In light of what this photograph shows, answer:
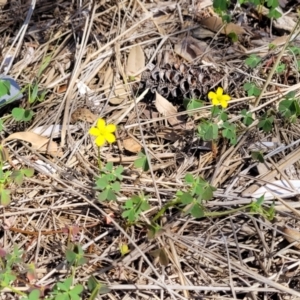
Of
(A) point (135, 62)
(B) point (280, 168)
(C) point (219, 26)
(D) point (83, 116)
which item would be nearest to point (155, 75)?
(A) point (135, 62)

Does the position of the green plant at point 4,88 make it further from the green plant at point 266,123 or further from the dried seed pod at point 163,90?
the green plant at point 266,123

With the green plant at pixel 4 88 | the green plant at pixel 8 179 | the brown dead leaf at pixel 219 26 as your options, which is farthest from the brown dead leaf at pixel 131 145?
the brown dead leaf at pixel 219 26

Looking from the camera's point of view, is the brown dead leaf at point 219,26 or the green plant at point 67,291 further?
the brown dead leaf at point 219,26

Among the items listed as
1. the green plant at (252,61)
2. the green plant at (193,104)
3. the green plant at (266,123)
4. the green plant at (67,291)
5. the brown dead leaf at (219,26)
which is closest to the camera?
the green plant at (67,291)

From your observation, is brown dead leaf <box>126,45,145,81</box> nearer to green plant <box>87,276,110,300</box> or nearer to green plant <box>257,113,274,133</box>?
green plant <box>257,113,274,133</box>

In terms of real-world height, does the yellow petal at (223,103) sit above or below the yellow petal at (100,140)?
above

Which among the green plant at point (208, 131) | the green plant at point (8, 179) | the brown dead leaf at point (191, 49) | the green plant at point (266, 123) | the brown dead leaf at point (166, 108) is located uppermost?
the brown dead leaf at point (191, 49)

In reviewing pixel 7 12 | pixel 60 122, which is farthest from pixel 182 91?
pixel 7 12

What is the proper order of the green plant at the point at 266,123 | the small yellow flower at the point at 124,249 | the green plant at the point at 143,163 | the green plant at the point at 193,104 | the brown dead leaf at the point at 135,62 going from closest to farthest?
the small yellow flower at the point at 124,249 → the green plant at the point at 143,163 → the green plant at the point at 266,123 → the green plant at the point at 193,104 → the brown dead leaf at the point at 135,62
